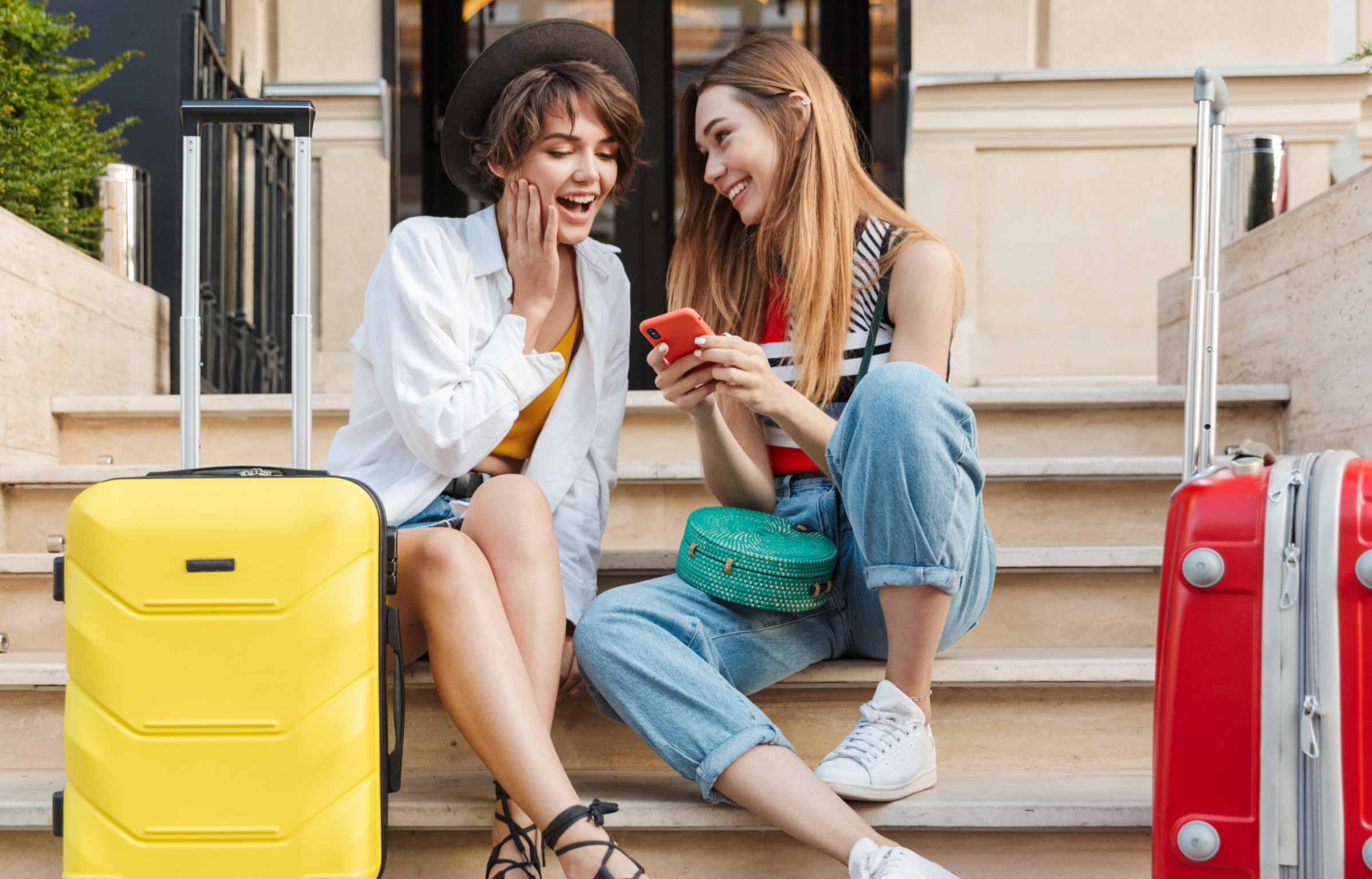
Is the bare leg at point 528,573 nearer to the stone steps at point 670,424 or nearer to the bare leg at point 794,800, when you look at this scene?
the bare leg at point 794,800

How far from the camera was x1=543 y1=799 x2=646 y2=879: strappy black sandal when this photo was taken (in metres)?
1.47

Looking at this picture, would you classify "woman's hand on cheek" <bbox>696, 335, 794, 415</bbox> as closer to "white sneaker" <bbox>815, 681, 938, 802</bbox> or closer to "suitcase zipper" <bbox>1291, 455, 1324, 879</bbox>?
"white sneaker" <bbox>815, 681, 938, 802</bbox>

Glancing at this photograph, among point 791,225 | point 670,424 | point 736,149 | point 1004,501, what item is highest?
point 736,149

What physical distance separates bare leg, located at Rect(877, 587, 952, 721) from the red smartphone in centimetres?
42

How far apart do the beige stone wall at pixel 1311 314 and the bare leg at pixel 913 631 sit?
1.24 meters

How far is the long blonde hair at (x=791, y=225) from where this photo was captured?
6.08 ft

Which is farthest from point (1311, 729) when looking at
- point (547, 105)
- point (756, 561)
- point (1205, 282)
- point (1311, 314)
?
point (1311, 314)

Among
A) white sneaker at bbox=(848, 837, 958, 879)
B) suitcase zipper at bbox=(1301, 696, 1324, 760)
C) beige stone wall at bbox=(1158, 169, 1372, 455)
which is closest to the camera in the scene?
suitcase zipper at bbox=(1301, 696, 1324, 760)

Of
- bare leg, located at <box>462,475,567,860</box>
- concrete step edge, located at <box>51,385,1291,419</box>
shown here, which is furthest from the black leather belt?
concrete step edge, located at <box>51,385,1291,419</box>

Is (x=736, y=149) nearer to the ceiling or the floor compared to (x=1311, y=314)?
nearer to the ceiling

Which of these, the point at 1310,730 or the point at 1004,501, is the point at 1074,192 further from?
the point at 1310,730

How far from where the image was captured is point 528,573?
1.65m

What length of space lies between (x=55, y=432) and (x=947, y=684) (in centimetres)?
206

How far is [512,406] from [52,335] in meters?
1.52
